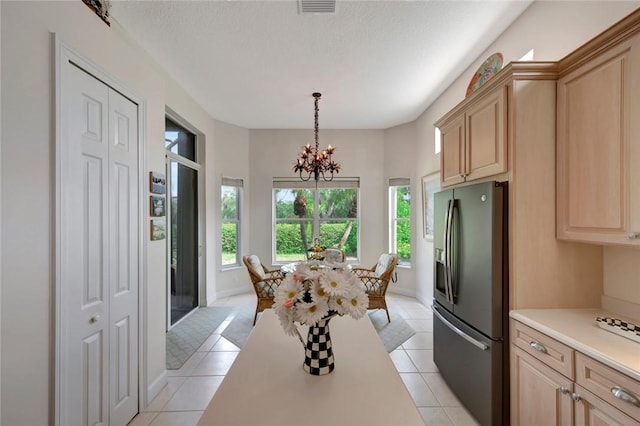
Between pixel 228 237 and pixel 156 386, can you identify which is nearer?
pixel 156 386

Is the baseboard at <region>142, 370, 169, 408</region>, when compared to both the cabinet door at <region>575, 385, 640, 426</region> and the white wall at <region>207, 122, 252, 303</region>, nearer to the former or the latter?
the white wall at <region>207, 122, 252, 303</region>

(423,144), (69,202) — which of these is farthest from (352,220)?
(69,202)

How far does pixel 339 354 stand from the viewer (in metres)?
1.34

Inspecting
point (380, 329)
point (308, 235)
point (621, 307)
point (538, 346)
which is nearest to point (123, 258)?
point (538, 346)

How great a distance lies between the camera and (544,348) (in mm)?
1538

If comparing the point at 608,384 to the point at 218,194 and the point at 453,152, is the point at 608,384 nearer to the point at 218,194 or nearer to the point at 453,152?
the point at 453,152

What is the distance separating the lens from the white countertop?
1190mm

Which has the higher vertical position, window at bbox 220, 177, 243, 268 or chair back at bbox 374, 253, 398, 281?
window at bbox 220, 177, 243, 268

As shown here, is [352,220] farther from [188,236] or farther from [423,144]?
[188,236]

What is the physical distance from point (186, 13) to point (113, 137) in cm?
124

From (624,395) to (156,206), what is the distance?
3.09m

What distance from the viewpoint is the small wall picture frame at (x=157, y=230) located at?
7.93 feet

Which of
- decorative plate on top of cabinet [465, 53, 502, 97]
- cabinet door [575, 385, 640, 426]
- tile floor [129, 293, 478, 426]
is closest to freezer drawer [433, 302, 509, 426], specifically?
tile floor [129, 293, 478, 426]

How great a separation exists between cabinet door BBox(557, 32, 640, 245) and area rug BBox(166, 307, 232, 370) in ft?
11.7
